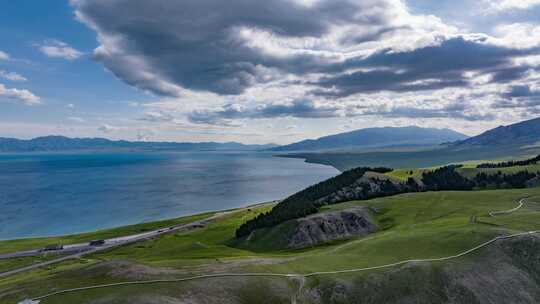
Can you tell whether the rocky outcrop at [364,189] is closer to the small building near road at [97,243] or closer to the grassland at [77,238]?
the grassland at [77,238]

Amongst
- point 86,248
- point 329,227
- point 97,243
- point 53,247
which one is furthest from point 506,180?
point 53,247

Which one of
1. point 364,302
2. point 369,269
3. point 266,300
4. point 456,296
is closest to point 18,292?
point 266,300

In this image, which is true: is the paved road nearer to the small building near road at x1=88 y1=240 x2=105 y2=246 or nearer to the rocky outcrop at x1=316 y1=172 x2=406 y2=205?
the small building near road at x1=88 y1=240 x2=105 y2=246

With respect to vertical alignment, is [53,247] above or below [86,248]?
above

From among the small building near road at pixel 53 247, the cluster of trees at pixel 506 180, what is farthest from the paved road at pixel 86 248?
the cluster of trees at pixel 506 180

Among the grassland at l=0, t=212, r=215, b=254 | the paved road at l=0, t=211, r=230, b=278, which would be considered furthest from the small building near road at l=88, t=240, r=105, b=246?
the grassland at l=0, t=212, r=215, b=254

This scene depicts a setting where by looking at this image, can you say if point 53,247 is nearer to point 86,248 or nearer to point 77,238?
point 86,248
